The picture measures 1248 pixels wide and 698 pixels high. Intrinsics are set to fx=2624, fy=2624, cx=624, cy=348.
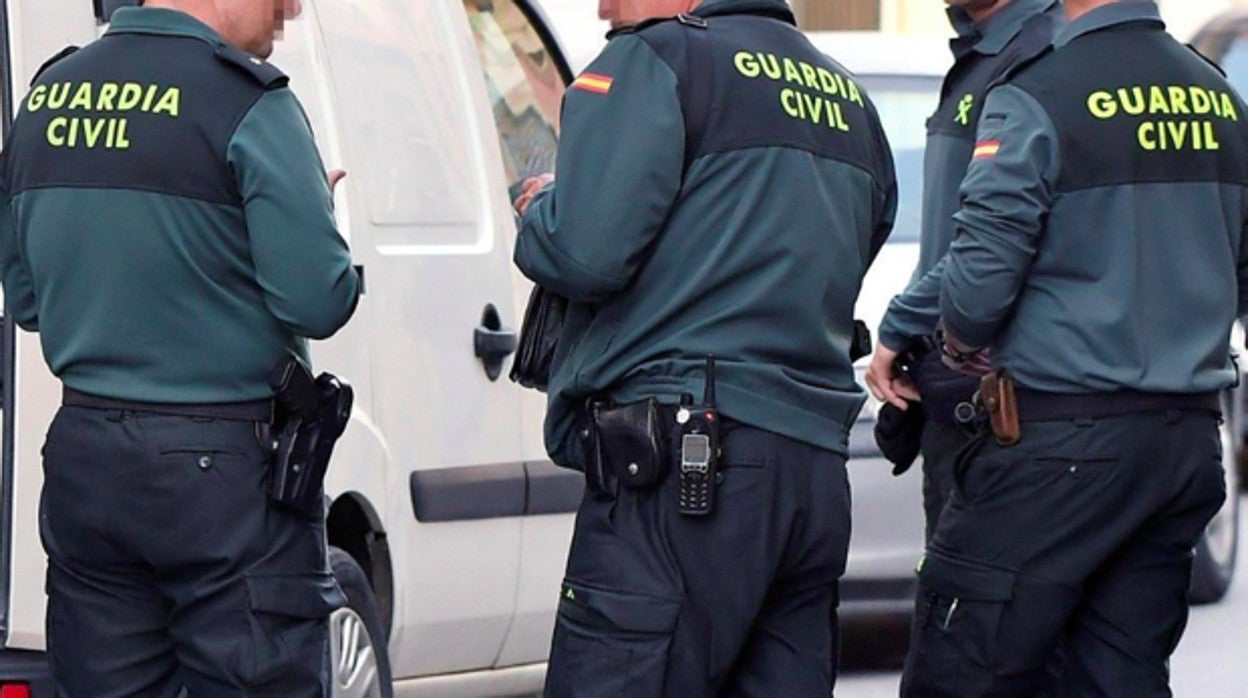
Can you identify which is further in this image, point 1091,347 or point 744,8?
point 1091,347

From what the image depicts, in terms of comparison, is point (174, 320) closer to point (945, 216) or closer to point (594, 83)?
point (594, 83)

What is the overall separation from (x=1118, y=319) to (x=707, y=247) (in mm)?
860

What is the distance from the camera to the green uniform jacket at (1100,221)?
4.63 metres

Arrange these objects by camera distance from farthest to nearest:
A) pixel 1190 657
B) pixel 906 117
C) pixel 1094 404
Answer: pixel 906 117, pixel 1190 657, pixel 1094 404

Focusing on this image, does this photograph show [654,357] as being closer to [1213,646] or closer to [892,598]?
[892,598]

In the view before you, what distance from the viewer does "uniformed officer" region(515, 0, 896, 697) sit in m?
4.16

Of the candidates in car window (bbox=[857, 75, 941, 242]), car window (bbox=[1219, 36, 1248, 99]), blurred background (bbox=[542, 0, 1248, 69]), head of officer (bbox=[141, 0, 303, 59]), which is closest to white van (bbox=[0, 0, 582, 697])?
head of officer (bbox=[141, 0, 303, 59])

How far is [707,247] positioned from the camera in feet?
13.8

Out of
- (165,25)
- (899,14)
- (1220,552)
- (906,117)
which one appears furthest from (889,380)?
(899,14)

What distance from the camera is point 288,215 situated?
13.6 ft

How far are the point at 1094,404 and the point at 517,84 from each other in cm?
234

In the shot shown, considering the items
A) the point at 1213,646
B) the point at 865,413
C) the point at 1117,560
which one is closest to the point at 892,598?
the point at 865,413

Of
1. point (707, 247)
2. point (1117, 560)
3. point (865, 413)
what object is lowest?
point (865, 413)

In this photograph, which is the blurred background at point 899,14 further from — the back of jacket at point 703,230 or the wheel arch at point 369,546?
the back of jacket at point 703,230
